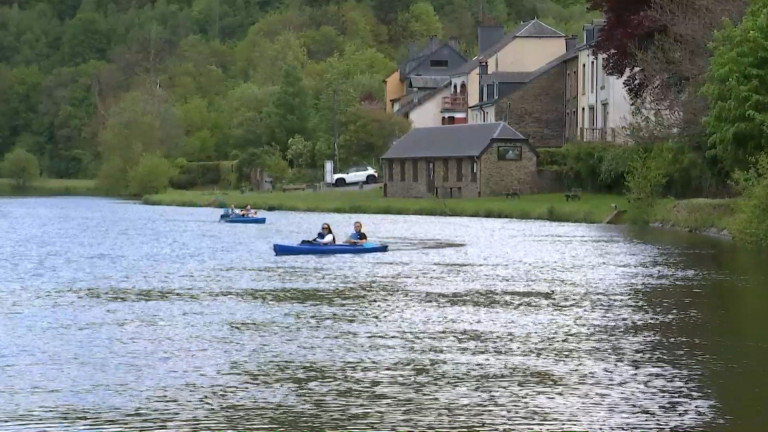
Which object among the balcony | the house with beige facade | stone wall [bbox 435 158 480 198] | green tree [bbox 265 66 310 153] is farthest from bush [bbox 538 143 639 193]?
the house with beige facade

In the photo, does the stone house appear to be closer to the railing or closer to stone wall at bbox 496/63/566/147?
the railing

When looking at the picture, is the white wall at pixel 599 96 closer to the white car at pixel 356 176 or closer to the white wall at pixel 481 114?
the white wall at pixel 481 114

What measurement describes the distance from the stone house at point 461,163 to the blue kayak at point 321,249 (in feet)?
117

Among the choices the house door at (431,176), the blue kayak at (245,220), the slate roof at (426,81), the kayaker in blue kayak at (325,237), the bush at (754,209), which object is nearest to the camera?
the bush at (754,209)

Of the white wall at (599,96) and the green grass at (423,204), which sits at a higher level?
the white wall at (599,96)

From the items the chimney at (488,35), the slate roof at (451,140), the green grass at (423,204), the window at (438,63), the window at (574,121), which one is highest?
the chimney at (488,35)

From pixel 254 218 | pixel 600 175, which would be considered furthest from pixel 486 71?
pixel 254 218

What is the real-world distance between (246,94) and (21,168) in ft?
111

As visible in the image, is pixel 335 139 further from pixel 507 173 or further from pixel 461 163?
pixel 507 173

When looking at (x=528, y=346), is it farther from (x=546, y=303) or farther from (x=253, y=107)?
(x=253, y=107)

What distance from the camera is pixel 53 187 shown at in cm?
15100

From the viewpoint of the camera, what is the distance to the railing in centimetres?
8191

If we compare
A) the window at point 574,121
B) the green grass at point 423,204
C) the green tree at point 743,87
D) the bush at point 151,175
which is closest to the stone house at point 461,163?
the green grass at point 423,204

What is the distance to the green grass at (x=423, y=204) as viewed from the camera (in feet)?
233
